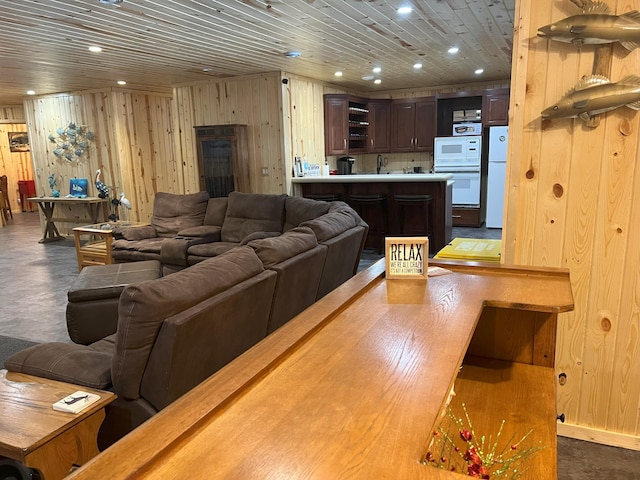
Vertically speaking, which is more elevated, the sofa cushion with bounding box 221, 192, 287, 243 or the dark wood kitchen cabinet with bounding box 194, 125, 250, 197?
the dark wood kitchen cabinet with bounding box 194, 125, 250, 197

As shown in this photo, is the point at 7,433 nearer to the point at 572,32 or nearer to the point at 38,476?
the point at 38,476

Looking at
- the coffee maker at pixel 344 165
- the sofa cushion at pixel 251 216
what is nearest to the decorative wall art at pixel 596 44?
the sofa cushion at pixel 251 216

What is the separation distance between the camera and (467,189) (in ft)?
26.7

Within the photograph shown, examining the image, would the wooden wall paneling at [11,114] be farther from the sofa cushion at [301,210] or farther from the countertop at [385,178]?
the sofa cushion at [301,210]

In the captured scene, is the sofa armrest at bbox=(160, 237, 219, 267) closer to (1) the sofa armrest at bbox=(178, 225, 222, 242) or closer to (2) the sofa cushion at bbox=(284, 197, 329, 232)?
(1) the sofa armrest at bbox=(178, 225, 222, 242)

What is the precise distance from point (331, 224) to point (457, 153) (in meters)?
5.46

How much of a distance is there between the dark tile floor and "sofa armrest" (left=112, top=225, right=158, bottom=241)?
2.47 feet

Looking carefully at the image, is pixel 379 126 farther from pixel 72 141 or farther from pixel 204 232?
pixel 72 141

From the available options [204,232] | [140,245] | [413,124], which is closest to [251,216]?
[204,232]

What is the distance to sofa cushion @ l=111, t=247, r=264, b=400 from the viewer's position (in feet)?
5.99

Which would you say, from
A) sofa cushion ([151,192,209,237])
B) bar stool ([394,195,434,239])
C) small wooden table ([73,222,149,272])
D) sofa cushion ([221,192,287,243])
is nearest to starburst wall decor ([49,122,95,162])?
small wooden table ([73,222,149,272])

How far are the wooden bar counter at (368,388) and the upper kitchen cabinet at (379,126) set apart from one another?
741 centimetres

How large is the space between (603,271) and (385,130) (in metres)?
7.15

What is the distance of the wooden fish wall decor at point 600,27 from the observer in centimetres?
193
